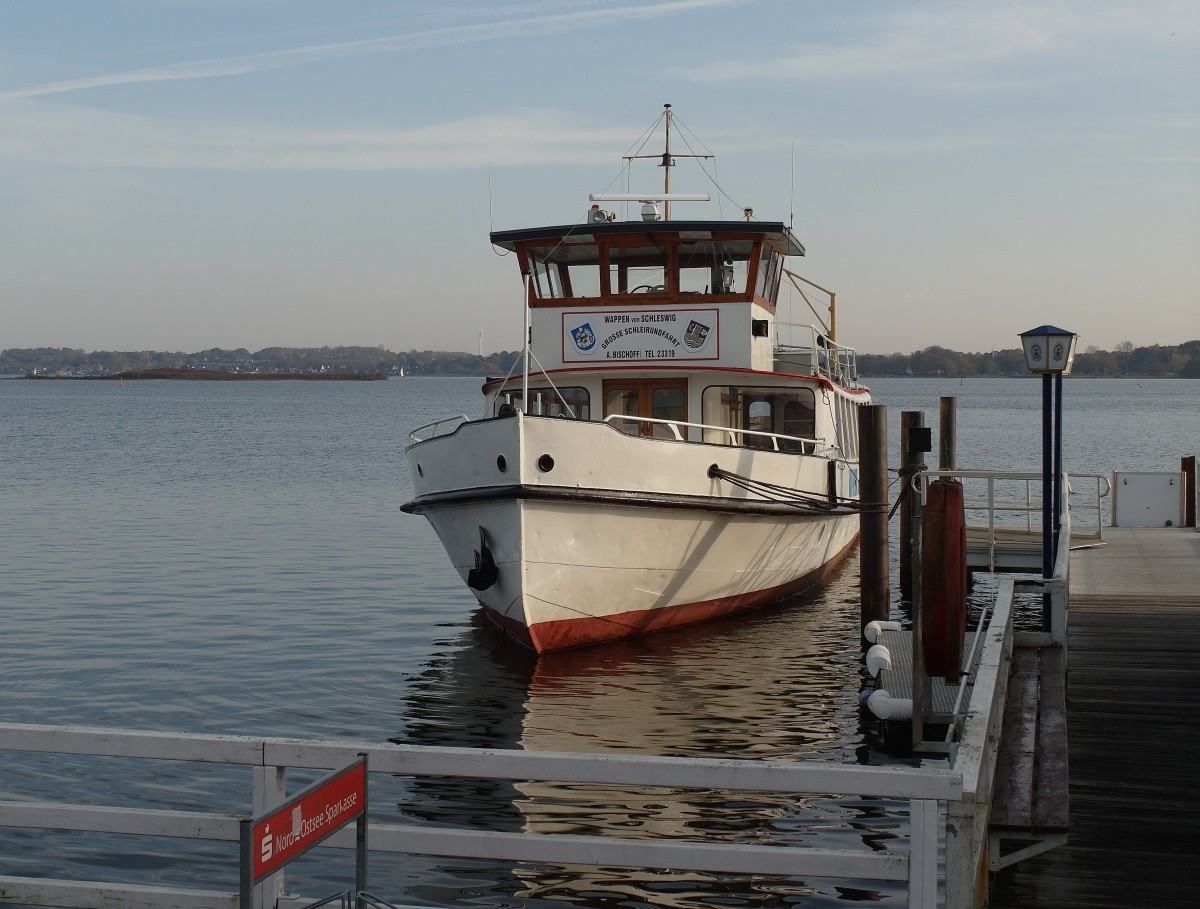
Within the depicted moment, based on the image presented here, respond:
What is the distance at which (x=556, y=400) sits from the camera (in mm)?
17219

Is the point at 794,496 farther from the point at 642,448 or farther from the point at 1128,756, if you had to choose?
the point at 1128,756

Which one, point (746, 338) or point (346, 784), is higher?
point (746, 338)

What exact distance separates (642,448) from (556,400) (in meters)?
3.56

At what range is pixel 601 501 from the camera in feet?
44.2

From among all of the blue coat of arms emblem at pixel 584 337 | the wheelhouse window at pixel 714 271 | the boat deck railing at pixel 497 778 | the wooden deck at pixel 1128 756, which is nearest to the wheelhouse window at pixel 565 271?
the blue coat of arms emblem at pixel 584 337

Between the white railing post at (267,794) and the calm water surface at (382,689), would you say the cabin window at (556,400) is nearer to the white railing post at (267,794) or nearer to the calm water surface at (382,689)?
the calm water surface at (382,689)

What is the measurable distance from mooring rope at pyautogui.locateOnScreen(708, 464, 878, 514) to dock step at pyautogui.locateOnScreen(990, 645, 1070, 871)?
5840 millimetres

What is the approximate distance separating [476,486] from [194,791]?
4.58 metres

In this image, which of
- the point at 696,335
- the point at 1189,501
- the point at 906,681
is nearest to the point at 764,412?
the point at 696,335

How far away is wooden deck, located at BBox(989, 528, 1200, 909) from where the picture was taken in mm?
6016

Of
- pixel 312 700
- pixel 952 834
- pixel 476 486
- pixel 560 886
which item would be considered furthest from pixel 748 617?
pixel 952 834

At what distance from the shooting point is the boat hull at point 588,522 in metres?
13.2

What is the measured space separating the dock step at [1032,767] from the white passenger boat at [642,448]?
211 inches

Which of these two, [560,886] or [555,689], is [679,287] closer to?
[555,689]
